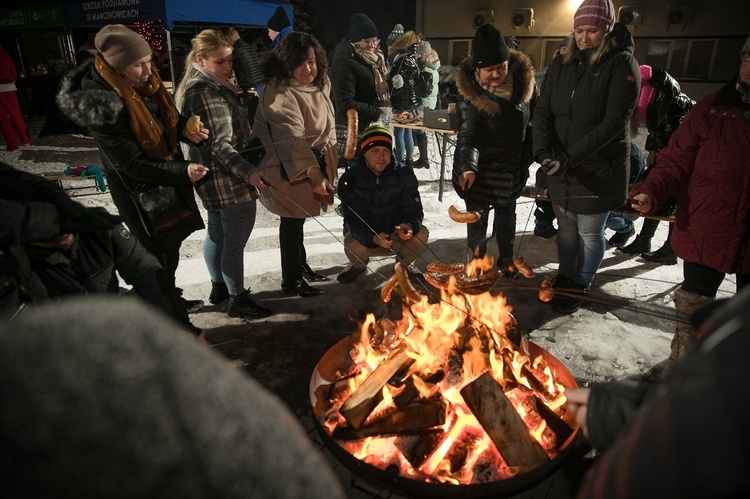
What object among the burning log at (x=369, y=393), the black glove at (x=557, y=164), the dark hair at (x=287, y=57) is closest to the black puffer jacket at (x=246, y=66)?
the dark hair at (x=287, y=57)

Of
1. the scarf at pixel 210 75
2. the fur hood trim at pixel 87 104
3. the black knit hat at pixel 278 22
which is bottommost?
the fur hood trim at pixel 87 104

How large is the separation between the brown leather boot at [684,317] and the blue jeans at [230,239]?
145 inches

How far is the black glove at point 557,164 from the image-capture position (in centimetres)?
415

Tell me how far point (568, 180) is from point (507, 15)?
18283mm

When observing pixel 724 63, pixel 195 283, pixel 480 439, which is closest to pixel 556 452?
pixel 480 439

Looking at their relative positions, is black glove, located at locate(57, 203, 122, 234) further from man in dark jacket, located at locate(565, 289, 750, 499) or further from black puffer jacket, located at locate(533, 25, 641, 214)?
black puffer jacket, located at locate(533, 25, 641, 214)

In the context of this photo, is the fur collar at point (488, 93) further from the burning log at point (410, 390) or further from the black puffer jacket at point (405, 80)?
the black puffer jacket at point (405, 80)

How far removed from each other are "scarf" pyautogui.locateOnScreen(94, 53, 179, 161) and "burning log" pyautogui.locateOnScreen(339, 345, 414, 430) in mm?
2474

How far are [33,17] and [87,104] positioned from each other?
42.6 feet

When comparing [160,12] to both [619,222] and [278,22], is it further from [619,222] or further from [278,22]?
[619,222]

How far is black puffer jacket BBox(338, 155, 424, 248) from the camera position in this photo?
490 cm

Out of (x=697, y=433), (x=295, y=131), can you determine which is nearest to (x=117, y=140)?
(x=295, y=131)

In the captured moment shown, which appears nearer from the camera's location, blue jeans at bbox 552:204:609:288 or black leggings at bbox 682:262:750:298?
black leggings at bbox 682:262:750:298

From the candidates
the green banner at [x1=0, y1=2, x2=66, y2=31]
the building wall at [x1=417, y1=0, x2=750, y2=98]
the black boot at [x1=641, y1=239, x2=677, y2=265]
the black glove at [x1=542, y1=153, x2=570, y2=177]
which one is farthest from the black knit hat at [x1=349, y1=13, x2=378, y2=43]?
the building wall at [x1=417, y1=0, x2=750, y2=98]
